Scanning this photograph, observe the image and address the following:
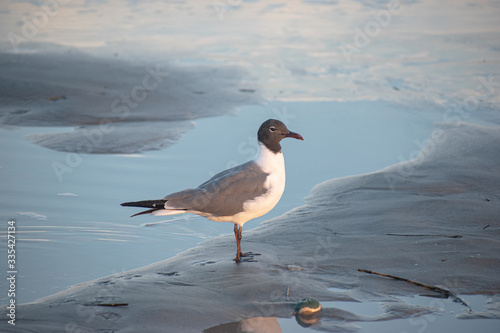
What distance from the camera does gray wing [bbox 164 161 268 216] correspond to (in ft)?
17.1

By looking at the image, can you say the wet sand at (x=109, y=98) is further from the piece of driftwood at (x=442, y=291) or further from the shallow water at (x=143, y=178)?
the piece of driftwood at (x=442, y=291)

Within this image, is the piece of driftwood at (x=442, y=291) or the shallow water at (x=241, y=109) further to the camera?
the shallow water at (x=241, y=109)

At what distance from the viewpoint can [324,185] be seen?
7.27 meters

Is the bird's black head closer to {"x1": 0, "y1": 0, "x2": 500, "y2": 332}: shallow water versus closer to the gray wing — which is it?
the gray wing

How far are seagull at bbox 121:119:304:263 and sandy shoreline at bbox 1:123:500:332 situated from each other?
36 cm

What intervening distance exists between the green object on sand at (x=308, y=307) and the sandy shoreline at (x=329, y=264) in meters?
0.08

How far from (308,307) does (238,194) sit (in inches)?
57.3

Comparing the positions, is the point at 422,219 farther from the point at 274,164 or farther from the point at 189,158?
the point at 189,158

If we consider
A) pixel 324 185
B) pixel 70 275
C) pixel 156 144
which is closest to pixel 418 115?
pixel 324 185

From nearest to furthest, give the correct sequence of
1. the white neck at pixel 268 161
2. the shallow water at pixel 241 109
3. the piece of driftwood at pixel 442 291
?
the piece of driftwood at pixel 442 291
the white neck at pixel 268 161
the shallow water at pixel 241 109

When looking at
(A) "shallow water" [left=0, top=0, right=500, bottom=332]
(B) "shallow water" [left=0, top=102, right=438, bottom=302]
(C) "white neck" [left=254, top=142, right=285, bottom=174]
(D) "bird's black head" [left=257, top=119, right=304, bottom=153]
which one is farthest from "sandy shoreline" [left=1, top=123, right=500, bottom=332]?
(D) "bird's black head" [left=257, top=119, right=304, bottom=153]

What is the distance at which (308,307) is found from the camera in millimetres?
4156

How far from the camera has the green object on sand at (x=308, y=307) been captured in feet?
13.6

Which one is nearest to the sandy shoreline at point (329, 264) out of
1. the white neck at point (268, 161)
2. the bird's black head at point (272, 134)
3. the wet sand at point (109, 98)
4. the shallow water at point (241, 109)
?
the shallow water at point (241, 109)
